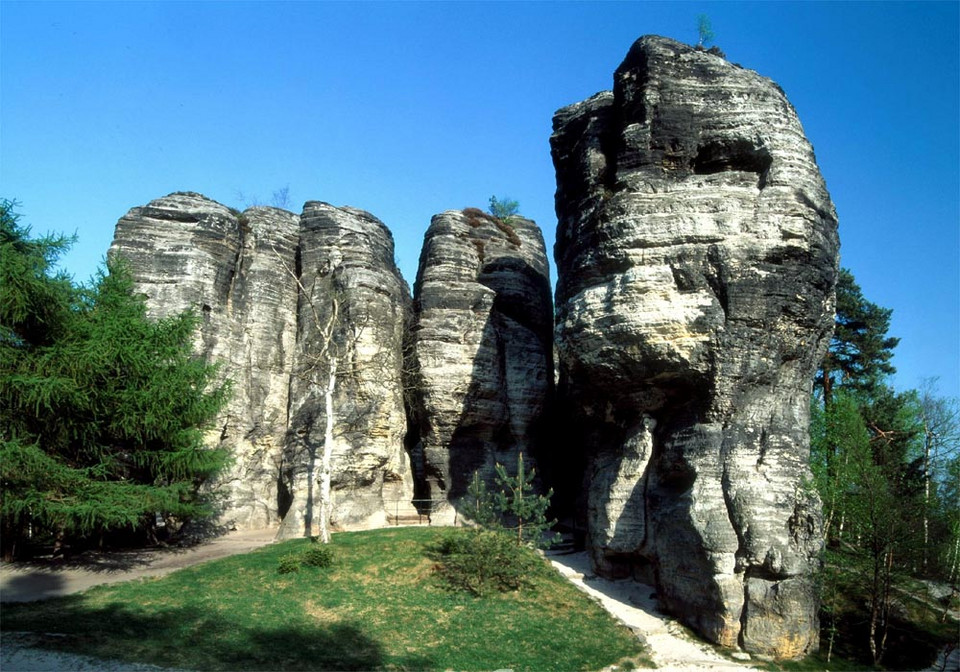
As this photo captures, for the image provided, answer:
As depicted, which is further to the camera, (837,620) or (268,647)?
(837,620)

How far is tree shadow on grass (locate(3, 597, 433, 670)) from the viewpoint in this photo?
1226 centimetres

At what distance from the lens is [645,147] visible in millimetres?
20359

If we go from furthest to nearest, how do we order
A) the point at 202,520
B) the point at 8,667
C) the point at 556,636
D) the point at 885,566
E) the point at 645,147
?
1. the point at 202,520
2. the point at 645,147
3. the point at 885,566
4. the point at 556,636
5. the point at 8,667

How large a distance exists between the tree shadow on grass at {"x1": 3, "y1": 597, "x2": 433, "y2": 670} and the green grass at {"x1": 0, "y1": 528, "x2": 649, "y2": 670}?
0.02 meters

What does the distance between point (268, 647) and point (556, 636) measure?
676 cm

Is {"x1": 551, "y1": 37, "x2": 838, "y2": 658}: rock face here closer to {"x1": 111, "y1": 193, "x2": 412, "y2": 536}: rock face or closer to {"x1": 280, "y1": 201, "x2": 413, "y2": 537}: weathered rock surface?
{"x1": 280, "y1": 201, "x2": 413, "y2": 537}: weathered rock surface

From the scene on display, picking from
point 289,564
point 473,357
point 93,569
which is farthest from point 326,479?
point 473,357

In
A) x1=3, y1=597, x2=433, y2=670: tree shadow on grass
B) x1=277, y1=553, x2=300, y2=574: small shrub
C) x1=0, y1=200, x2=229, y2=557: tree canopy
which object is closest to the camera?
x1=3, y1=597, x2=433, y2=670: tree shadow on grass

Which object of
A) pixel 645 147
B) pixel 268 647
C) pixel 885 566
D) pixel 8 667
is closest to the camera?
pixel 8 667

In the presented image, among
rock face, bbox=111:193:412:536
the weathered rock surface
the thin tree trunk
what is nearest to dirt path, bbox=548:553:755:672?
the thin tree trunk

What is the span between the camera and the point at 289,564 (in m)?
18.3

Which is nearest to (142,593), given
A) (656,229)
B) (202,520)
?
(202,520)

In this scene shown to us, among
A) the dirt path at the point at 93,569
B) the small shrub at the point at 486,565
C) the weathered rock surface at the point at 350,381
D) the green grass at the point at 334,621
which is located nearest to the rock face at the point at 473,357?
the weathered rock surface at the point at 350,381

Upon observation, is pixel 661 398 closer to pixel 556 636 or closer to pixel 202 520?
pixel 556 636
